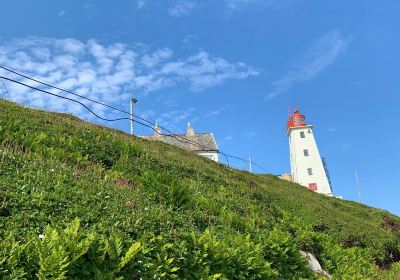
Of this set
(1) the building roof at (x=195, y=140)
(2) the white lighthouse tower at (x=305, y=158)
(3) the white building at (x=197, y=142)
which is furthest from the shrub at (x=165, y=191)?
(2) the white lighthouse tower at (x=305, y=158)

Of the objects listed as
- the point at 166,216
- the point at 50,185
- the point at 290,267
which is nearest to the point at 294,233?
the point at 290,267

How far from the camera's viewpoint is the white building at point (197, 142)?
67188mm

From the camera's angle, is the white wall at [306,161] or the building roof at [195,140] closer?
the building roof at [195,140]

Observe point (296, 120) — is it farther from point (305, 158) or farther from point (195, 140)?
point (195, 140)

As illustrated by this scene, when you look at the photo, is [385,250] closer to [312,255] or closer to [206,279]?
[312,255]

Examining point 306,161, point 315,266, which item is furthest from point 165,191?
point 306,161

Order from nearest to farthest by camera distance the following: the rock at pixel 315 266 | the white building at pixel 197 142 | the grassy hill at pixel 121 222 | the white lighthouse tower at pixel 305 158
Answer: the grassy hill at pixel 121 222 → the rock at pixel 315 266 → the white building at pixel 197 142 → the white lighthouse tower at pixel 305 158

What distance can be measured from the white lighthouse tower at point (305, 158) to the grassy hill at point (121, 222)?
5188 centimetres

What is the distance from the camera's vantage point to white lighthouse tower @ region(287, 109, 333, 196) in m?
69.4

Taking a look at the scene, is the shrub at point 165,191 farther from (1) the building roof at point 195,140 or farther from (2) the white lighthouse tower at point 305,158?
(2) the white lighthouse tower at point 305,158

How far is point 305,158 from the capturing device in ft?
236

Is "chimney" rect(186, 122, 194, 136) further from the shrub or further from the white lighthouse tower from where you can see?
the shrub

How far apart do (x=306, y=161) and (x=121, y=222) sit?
66.7m

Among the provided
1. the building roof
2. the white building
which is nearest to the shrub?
the white building
